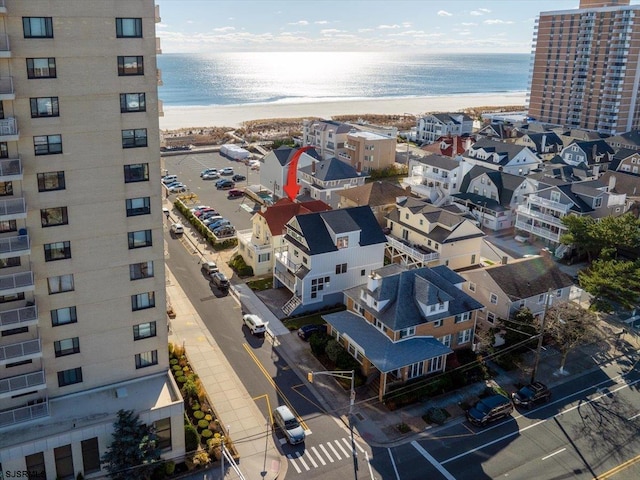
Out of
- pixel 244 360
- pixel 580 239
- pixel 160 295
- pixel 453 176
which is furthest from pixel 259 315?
pixel 453 176

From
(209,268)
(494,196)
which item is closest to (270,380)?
(209,268)

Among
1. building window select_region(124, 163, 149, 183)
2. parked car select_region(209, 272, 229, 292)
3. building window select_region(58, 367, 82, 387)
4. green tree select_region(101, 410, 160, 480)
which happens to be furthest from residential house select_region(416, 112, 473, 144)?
green tree select_region(101, 410, 160, 480)

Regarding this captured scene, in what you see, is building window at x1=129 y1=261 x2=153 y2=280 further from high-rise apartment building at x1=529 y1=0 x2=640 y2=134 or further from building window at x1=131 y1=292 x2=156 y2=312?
high-rise apartment building at x1=529 y1=0 x2=640 y2=134

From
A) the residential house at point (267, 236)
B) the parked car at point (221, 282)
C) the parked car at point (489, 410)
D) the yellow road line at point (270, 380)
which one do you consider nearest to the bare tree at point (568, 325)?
the parked car at point (489, 410)

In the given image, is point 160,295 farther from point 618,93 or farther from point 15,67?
point 618,93

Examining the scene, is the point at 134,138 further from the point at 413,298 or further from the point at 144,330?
the point at 413,298
